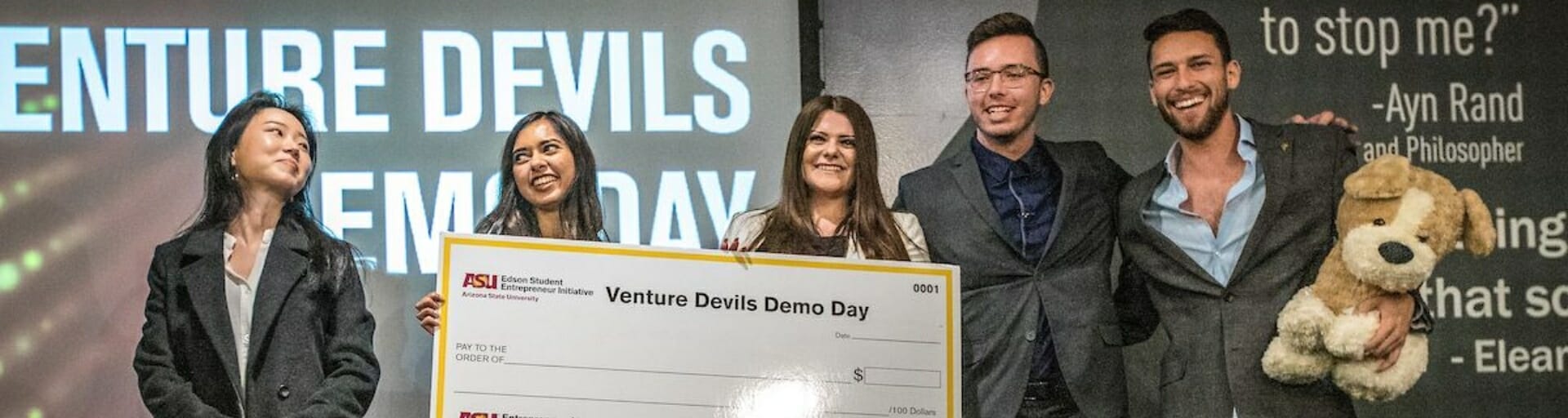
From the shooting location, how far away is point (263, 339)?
3699mm

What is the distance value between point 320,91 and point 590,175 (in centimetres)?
59

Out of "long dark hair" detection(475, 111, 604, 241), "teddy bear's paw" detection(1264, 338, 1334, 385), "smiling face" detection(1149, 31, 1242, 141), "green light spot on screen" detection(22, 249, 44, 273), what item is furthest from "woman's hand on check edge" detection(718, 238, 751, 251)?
"green light spot on screen" detection(22, 249, 44, 273)

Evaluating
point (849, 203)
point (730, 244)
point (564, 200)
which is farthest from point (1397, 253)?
point (564, 200)

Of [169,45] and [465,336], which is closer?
[465,336]

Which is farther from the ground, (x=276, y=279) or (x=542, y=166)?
(x=542, y=166)

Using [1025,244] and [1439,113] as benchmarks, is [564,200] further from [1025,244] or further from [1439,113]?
[1439,113]

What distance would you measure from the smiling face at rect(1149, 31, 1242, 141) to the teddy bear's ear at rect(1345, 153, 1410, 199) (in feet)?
1.14

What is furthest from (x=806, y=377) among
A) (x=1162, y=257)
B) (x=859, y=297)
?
(x=1162, y=257)

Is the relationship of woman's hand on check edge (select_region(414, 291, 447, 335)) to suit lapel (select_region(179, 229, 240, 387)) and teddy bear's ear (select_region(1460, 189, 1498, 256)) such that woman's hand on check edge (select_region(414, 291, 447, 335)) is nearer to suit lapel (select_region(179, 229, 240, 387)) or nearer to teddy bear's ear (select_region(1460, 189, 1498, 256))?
suit lapel (select_region(179, 229, 240, 387))

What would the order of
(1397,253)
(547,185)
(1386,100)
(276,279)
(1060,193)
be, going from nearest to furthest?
(1397,253) < (276,279) < (547,185) < (1060,193) < (1386,100)

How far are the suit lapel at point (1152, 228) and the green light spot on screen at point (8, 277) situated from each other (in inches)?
89.1

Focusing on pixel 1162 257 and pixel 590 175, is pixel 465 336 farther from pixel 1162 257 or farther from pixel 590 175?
pixel 1162 257

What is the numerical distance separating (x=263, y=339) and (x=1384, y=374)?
7.26 ft

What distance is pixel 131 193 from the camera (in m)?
3.86
